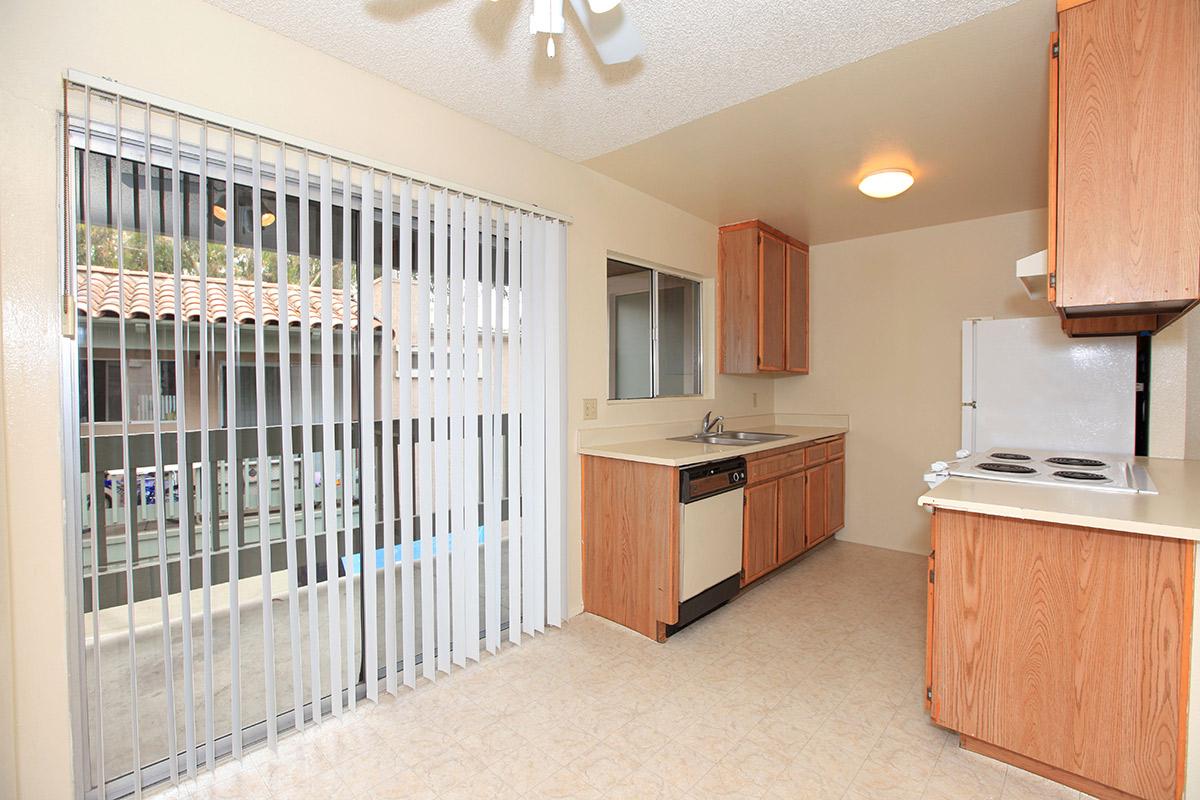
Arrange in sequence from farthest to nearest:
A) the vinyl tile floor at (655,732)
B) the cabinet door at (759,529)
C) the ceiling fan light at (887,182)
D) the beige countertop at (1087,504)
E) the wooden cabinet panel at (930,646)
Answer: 1. the cabinet door at (759,529)
2. the ceiling fan light at (887,182)
3. the wooden cabinet panel at (930,646)
4. the vinyl tile floor at (655,732)
5. the beige countertop at (1087,504)

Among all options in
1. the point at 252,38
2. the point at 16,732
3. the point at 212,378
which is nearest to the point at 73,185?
the point at 212,378

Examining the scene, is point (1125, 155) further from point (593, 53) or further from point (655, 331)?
point (655, 331)

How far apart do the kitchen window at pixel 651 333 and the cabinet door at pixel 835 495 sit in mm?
1241

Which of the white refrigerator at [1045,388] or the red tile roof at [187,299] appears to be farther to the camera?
the white refrigerator at [1045,388]

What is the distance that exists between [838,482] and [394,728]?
364 cm

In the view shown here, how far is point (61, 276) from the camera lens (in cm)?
157

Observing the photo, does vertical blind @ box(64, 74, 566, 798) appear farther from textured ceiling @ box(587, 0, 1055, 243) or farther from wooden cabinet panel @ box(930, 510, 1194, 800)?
wooden cabinet panel @ box(930, 510, 1194, 800)

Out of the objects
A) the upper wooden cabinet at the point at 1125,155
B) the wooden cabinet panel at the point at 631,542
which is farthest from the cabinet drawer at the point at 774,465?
the upper wooden cabinet at the point at 1125,155

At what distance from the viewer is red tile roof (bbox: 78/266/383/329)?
162 cm

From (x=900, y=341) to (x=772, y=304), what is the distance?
110 centimetres

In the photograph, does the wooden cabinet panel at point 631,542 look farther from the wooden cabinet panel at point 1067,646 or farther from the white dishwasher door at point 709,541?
the wooden cabinet panel at point 1067,646

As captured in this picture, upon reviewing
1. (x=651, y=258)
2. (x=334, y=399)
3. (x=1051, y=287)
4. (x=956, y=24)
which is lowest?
(x=334, y=399)

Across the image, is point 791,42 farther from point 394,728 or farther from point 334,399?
point 394,728

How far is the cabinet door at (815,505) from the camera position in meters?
3.95
